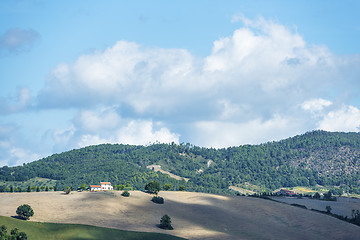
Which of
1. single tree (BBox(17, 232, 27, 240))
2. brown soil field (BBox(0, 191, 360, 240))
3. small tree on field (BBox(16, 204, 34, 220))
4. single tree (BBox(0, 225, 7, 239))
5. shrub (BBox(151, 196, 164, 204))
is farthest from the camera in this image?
shrub (BBox(151, 196, 164, 204))

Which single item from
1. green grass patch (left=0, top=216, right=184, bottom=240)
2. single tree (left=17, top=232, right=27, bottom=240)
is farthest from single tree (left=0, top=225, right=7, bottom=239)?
green grass patch (left=0, top=216, right=184, bottom=240)

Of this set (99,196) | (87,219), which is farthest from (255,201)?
(87,219)

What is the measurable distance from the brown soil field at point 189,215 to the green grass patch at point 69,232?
17.7 ft

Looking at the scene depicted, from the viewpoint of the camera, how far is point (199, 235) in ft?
385

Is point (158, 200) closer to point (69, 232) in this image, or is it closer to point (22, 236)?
point (69, 232)

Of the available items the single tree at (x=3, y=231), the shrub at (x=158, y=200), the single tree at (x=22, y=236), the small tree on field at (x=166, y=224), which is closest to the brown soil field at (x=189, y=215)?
the shrub at (x=158, y=200)

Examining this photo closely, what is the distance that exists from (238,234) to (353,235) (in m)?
40.7

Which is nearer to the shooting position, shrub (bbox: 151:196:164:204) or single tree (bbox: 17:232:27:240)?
single tree (bbox: 17:232:27:240)

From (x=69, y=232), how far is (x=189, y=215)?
164 feet

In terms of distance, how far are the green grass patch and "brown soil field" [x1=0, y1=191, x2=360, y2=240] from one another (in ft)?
17.7

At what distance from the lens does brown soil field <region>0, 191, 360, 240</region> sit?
122125mm

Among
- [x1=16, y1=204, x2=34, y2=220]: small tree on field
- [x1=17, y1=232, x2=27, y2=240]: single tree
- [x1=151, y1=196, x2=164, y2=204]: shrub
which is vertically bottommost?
[x1=17, y1=232, x2=27, y2=240]: single tree

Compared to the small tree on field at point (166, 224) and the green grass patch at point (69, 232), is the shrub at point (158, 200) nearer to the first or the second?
the small tree on field at point (166, 224)

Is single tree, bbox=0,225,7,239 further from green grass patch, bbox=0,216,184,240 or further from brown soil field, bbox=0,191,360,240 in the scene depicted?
brown soil field, bbox=0,191,360,240
